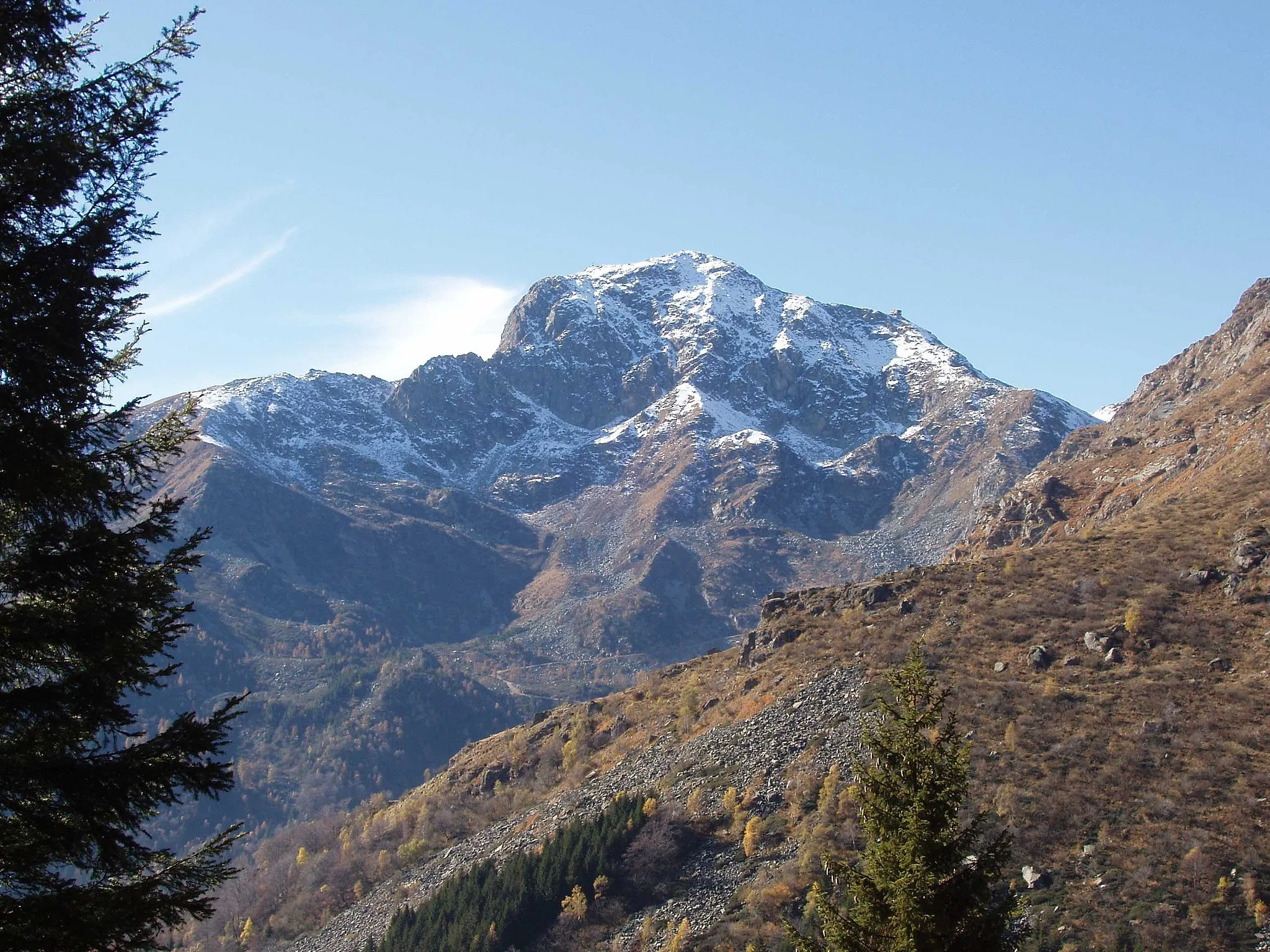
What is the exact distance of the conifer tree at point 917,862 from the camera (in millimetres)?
16797

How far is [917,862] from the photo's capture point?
16797 mm

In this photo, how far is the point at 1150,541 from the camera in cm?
8394

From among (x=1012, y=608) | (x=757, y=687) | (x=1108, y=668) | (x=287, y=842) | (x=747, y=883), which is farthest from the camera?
(x=287, y=842)

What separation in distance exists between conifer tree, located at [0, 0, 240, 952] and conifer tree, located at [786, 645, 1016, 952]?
11191 millimetres

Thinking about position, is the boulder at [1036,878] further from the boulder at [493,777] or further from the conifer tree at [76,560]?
the boulder at [493,777]

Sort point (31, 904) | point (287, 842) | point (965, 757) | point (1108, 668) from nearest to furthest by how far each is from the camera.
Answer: point (31, 904)
point (965, 757)
point (1108, 668)
point (287, 842)

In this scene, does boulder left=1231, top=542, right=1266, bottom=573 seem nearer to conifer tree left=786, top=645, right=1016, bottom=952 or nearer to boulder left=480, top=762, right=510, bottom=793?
conifer tree left=786, top=645, right=1016, bottom=952

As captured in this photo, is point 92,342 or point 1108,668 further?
point 1108,668

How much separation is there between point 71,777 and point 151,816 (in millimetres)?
1423

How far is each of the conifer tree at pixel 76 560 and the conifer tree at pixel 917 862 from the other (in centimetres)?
1119

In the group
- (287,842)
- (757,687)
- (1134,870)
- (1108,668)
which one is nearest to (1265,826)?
(1134,870)

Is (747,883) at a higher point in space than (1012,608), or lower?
lower

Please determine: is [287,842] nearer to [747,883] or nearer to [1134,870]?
[747,883]

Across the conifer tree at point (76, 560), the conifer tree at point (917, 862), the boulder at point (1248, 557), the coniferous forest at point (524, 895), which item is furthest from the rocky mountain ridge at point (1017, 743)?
the conifer tree at point (76, 560)
